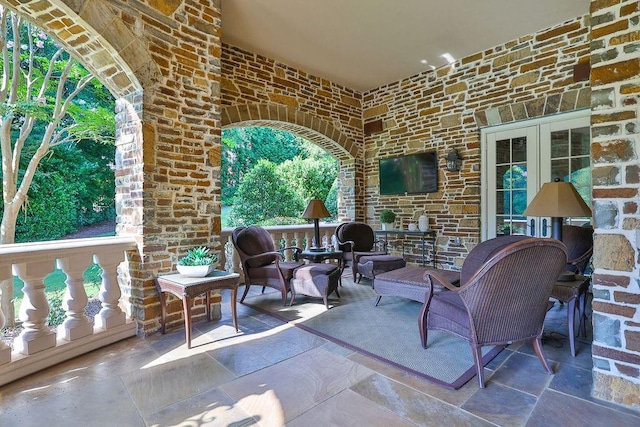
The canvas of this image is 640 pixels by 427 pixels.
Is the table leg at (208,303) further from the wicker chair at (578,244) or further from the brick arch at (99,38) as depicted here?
the wicker chair at (578,244)

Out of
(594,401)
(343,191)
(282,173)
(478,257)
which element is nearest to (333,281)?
(478,257)

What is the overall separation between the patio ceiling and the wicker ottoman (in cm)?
318

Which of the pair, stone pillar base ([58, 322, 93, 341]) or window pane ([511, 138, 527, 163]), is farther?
window pane ([511, 138, 527, 163])

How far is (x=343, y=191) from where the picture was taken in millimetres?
6891

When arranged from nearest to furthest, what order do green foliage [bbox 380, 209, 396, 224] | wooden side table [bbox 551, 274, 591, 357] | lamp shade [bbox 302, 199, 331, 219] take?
wooden side table [bbox 551, 274, 591, 357] < lamp shade [bbox 302, 199, 331, 219] < green foliage [bbox 380, 209, 396, 224]

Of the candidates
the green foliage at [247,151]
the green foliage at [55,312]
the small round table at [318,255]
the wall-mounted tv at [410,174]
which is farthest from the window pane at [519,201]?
the green foliage at [247,151]

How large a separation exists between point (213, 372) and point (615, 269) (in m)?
2.59

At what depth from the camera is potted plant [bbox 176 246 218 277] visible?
284 centimetres

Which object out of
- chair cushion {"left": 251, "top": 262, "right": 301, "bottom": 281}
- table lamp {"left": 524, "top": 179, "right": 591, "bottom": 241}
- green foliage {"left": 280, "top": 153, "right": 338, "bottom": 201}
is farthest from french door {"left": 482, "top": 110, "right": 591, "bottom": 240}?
green foliage {"left": 280, "top": 153, "right": 338, "bottom": 201}

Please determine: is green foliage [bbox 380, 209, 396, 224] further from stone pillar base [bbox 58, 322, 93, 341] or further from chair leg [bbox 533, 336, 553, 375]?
stone pillar base [bbox 58, 322, 93, 341]

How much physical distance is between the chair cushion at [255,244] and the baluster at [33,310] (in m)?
1.95

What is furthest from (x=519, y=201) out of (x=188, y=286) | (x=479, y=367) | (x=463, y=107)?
(x=188, y=286)

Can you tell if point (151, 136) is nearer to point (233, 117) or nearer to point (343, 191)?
point (233, 117)

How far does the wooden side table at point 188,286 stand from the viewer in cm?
262
